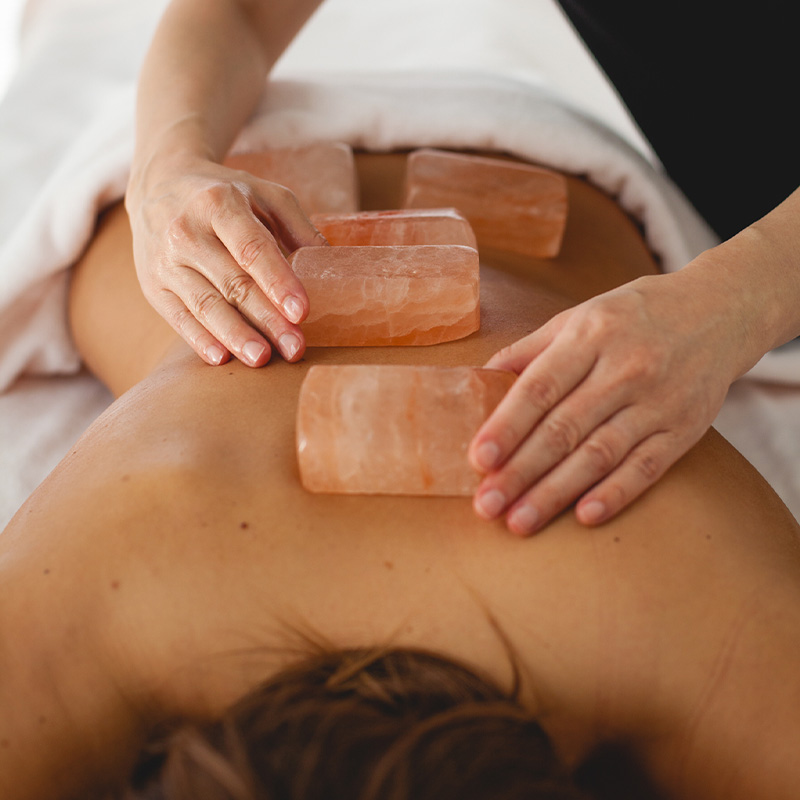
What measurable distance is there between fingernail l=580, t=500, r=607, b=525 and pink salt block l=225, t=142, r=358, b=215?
0.65 meters

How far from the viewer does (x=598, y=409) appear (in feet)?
2.38

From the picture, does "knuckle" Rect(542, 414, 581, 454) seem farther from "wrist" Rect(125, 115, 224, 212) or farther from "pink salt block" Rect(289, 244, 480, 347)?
"wrist" Rect(125, 115, 224, 212)

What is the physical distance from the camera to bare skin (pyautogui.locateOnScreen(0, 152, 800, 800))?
26.1 inches

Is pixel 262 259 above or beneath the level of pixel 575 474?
above

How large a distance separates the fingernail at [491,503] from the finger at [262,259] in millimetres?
295

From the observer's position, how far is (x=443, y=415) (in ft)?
2.35

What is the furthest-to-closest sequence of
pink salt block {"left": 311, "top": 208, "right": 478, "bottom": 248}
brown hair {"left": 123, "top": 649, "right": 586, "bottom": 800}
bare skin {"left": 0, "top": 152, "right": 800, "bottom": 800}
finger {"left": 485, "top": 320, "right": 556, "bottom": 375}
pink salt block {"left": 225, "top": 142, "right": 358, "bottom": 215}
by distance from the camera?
pink salt block {"left": 225, "top": 142, "right": 358, "bottom": 215} < pink salt block {"left": 311, "top": 208, "right": 478, "bottom": 248} < finger {"left": 485, "top": 320, "right": 556, "bottom": 375} < bare skin {"left": 0, "top": 152, "right": 800, "bottom": 800} < brown hair {"left": 123, "top": 649, "right": 586, "bottom": 800}

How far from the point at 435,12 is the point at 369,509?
1.57 metres

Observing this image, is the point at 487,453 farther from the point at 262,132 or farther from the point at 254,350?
the point at 262,132

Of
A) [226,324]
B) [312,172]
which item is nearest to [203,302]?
[226,324]

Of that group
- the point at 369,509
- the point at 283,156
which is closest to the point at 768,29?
the point at 283,156

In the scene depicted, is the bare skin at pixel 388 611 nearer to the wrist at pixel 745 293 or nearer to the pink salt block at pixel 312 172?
the wrist at pixel 745 293

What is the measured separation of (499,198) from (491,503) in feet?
2.16

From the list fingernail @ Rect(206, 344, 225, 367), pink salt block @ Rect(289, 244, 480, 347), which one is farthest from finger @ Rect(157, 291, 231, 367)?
pink salt block @ Rect(289, 244, 480, 347)
